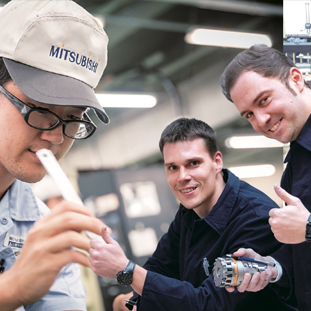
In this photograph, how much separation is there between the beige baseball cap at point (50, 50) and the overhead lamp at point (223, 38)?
2663 mm

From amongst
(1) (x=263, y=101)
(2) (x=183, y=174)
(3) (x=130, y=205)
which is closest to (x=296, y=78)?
(1) (x=263, y=101)

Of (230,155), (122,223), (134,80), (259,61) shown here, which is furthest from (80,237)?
(230,155)

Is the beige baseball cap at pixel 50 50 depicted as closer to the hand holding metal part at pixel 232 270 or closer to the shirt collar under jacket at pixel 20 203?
the shirt collar under jacket at pixel 20 203

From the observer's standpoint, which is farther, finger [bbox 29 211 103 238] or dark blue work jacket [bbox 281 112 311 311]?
dark blue work jacket [bbox 281 112 311 311]

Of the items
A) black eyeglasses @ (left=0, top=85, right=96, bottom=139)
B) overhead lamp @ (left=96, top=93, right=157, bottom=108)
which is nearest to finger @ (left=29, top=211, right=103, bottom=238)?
black eyeglasses @ (left=0, top=85, right=96, bottom=139)

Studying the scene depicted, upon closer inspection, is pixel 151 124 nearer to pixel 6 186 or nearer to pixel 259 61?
pixel 259 61

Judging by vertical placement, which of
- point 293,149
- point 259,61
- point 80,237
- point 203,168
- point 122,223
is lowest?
point 122,223

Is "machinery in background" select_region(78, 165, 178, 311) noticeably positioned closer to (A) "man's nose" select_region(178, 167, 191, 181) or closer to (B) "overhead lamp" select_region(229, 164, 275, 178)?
(B) "overhead lamp" select_region(229, 164, 275, 178)

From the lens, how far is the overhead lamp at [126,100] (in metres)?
3.39

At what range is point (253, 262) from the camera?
133 centimetres

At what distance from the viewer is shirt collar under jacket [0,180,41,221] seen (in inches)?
50.6

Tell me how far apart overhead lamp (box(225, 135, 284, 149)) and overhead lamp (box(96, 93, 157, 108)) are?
78 cm

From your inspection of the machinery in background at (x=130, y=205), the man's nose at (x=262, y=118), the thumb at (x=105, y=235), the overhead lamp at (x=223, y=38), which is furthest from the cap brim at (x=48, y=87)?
the overhead lamp at (x=223, y=38)

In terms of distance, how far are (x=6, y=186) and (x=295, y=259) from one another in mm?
927
